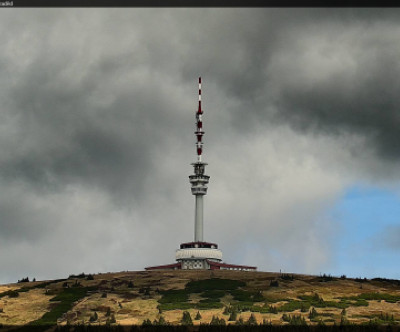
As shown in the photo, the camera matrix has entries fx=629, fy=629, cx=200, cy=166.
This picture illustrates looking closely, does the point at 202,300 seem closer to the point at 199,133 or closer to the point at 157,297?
the point at 157,297

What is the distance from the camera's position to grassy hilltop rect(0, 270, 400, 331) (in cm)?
8425

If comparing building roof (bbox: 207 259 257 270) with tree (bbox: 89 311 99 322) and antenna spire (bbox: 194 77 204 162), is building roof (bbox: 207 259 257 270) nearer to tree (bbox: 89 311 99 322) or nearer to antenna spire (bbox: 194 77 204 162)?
antenna spire (bbox: 194 77 204 162)

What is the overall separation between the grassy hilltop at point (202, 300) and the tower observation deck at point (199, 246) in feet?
67.6

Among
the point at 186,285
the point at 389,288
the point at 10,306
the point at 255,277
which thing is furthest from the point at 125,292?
the point at 389,288

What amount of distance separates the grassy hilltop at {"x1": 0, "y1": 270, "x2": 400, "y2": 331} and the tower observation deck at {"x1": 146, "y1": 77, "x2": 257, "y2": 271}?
2060cm

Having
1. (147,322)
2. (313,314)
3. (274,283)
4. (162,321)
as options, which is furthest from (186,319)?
(274,283)

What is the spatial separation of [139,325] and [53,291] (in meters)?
29.7

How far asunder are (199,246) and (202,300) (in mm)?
48791

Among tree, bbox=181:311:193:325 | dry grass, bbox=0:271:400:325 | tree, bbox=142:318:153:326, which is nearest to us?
tree, bbox=142:318:153:326

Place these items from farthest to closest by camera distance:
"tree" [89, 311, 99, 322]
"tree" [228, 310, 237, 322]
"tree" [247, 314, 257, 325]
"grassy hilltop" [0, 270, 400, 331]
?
"tree" [89, 311, 99, 322]
"grassy hilltop" [0, 270, 400, 331]
"tree" [228, 310, 237, 322]
"tree" [247, 314, 257, 325]

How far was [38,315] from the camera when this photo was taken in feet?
295

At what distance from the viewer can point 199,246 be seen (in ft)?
472

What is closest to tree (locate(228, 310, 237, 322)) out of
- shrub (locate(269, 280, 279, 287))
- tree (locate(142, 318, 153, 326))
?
tree (locate(142, 318, 153, 326))

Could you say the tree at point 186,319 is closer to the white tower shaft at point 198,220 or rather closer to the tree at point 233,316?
the tree at point 233,316
